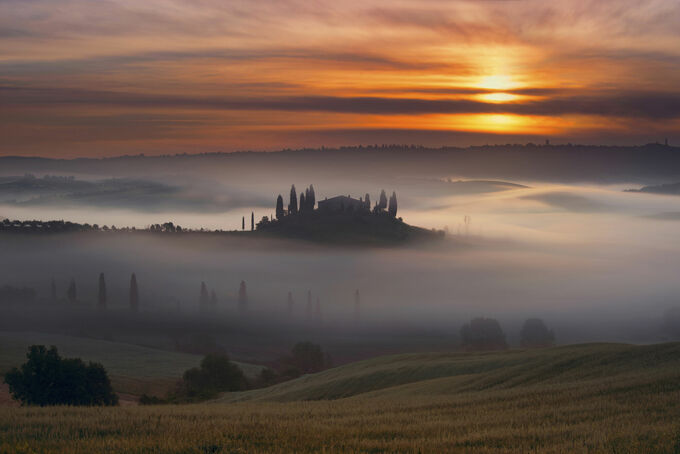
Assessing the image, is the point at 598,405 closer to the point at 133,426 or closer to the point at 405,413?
the point at 405,413

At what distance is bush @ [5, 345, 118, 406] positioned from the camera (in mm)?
62875

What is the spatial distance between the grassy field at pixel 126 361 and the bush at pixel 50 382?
4477 cm

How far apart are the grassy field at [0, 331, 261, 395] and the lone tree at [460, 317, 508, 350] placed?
201ft

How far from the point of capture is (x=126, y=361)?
161000mm

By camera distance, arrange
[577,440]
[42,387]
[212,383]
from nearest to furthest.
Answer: [577,440]
[42,387]
[212,383]

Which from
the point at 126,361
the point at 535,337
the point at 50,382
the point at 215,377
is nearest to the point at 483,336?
the point at 535,337

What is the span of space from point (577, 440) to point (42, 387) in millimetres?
51173

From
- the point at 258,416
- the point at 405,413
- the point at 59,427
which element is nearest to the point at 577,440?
the point at 405,413

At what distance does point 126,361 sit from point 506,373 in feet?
409

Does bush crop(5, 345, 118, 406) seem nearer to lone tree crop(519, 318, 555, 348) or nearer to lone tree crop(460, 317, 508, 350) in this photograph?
lone tree crop(460, 317, 508, 350)

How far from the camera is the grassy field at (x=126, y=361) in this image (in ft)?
390

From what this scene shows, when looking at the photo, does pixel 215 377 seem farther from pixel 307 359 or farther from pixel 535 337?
pixel 535 337

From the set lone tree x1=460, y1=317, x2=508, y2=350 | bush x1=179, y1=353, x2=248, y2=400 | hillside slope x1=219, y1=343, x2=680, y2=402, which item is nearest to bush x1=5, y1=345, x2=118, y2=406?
hillside slope x1=219, y1=343, x2=680, y2=402

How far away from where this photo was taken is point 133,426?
2781 cm
